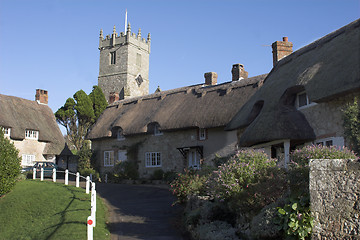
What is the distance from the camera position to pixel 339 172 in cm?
691

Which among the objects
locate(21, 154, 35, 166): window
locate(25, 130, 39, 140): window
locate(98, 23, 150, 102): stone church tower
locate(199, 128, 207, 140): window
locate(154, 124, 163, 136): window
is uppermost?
locate(98, 23, 150, 102): stone church tower

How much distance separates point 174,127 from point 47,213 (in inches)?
439

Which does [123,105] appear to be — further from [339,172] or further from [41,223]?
[339,172]

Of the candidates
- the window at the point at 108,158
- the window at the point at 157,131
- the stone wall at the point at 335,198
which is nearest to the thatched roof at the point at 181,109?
the window at the point at 157,131

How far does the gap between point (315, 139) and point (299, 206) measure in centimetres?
714

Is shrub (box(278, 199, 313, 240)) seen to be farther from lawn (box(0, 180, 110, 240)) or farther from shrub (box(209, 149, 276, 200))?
lawn (box(0, 180, 110, 240))

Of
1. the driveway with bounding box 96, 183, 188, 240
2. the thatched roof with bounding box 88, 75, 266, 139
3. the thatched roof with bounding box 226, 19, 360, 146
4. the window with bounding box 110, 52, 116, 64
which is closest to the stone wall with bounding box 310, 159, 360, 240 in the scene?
the driveway with bounding box 96, 183, 188, 240

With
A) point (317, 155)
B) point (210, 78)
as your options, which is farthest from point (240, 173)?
point (210, 78)

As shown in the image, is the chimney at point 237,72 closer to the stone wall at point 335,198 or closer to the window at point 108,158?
the window at point 108,158

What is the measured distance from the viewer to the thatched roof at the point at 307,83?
12359mm

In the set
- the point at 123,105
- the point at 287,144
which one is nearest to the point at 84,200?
the point at 287,144

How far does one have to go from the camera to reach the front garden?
7.48 meters

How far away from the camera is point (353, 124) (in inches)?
459

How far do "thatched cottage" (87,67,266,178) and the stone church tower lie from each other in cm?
2641
